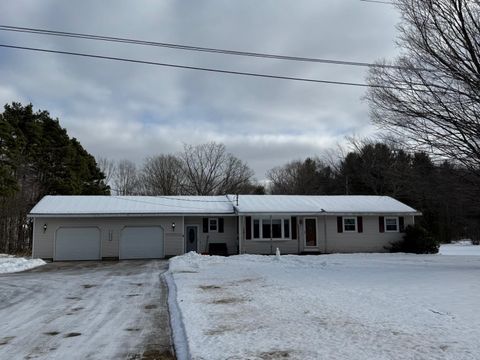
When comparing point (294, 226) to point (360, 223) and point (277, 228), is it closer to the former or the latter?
point (277, 228)

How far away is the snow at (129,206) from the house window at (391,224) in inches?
383

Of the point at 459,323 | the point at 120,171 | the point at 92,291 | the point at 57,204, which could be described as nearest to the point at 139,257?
the point at 57,204

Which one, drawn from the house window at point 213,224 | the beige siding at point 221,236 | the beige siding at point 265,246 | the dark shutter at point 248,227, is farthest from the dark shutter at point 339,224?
the house window at point 213,224

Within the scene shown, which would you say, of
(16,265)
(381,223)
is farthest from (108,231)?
(381,223)

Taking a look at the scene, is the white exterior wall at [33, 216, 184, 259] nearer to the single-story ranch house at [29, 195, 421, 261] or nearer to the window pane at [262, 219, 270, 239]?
the single-story ranch house at [29, 195, 421, 261]

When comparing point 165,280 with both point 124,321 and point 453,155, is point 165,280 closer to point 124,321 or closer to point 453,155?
point 124,321

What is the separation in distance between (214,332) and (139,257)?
2021 centimetres

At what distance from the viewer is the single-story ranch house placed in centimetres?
2634

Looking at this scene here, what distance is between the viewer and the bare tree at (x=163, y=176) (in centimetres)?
5222

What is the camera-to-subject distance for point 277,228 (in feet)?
91.3

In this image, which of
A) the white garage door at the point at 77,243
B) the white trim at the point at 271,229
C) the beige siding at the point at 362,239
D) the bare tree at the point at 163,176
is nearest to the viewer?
the white garage door at the point at 77,243

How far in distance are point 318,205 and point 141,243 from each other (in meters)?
11.0

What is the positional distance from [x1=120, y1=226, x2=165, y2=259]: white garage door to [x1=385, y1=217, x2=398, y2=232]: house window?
13.8m

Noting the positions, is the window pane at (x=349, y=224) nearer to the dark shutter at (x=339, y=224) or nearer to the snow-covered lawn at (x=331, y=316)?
the dark shutter at (x=339, y=224)
